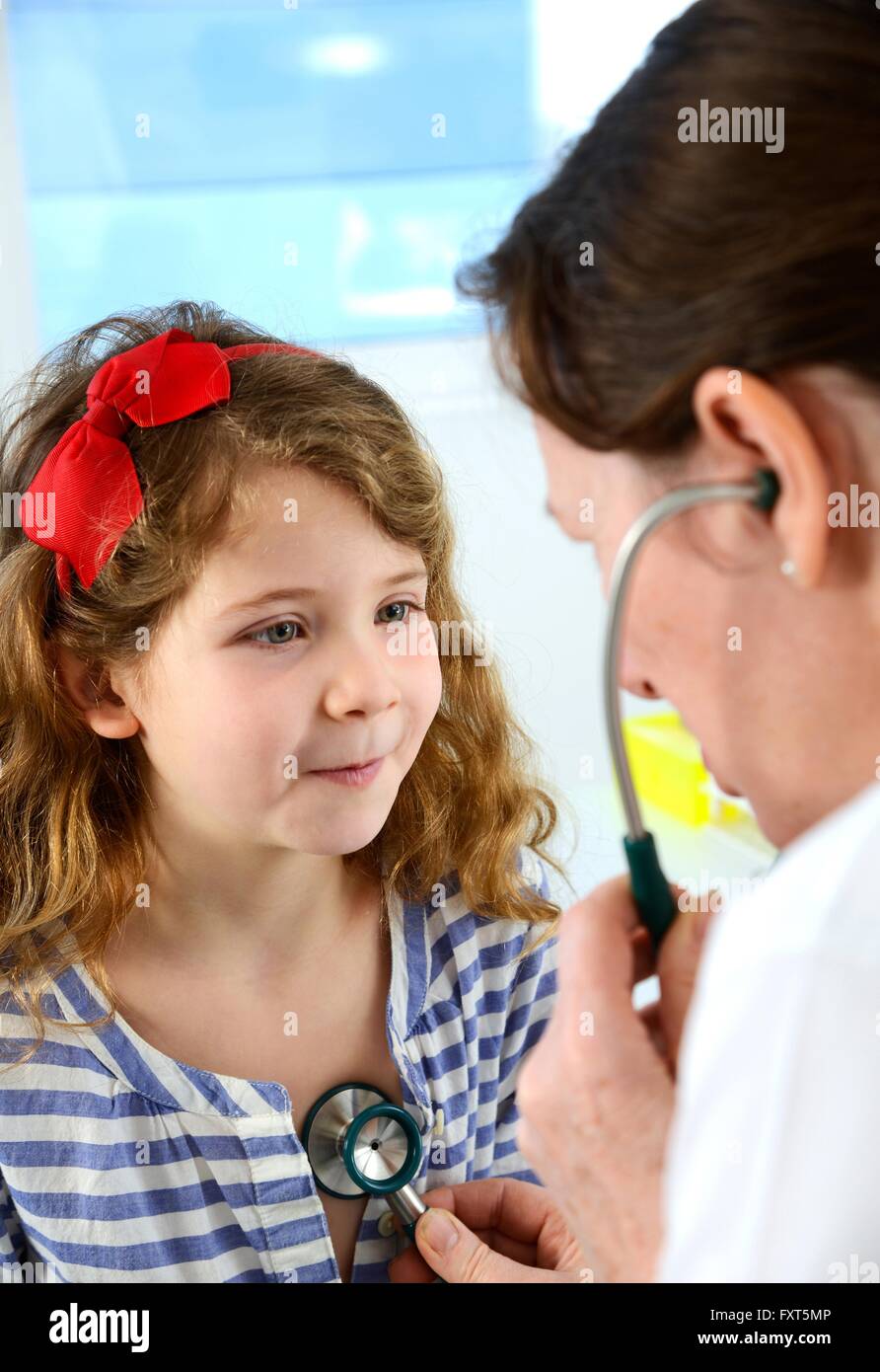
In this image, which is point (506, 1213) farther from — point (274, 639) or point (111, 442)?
point (111, 442)

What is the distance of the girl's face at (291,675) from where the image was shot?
1114mm

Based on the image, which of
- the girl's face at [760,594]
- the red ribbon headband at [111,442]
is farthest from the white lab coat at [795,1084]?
the red ribbon headband at [111,442]

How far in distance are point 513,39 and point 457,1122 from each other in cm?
301

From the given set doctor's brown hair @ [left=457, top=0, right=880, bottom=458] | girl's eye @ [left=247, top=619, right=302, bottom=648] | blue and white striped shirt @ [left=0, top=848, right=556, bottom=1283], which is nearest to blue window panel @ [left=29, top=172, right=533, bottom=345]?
girl's eye @ [left=247, top=619, right=302, bottom=648]

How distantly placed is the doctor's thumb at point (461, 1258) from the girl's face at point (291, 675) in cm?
32

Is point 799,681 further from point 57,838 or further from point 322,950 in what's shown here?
point 57,838

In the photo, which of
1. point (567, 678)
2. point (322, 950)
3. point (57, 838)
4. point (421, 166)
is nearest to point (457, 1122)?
point (322, 950)

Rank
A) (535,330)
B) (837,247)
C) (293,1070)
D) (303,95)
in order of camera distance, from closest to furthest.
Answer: (837,247)
(535,330)
(293,1070)
(303,95)

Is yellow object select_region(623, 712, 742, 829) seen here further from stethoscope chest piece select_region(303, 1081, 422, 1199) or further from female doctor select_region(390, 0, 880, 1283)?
female doctor select_region(390, 0, 880, 1283)

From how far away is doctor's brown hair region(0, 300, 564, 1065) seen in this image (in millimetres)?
1149

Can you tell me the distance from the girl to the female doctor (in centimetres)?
35

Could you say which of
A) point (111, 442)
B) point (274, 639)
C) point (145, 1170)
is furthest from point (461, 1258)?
point (111, 442)

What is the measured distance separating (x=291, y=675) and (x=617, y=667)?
45 cm

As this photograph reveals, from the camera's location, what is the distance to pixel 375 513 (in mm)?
1177
